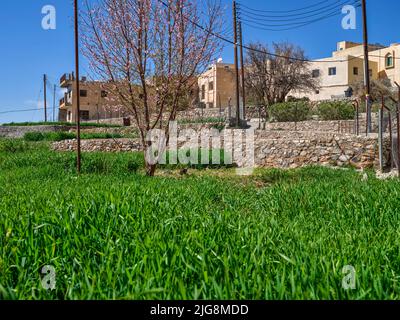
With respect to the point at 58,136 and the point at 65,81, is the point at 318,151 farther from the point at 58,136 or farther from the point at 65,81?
the point at 65,81

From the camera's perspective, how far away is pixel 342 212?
487 cm

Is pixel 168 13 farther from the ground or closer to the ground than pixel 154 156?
farther from the ground

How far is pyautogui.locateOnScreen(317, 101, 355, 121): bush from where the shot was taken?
24127 millimetres

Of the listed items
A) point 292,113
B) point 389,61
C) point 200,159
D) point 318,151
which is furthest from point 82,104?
point 318,151

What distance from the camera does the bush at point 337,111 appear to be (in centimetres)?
2413

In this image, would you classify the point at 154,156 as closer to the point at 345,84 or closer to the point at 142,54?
the point at 142,54

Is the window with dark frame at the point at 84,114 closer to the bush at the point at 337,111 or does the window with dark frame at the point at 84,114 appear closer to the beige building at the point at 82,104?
the beige building at the point at 82,104

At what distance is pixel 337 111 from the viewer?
2452 cm

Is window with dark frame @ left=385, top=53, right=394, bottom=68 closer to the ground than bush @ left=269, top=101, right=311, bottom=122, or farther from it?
farther from it

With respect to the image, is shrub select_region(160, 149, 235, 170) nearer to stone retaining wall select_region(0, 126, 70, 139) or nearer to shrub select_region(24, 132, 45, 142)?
shrub select_region(24, 132, 45, 142)

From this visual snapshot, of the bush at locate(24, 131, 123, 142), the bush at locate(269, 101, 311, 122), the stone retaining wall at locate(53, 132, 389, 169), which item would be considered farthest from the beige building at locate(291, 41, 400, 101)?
the stone retaining wall at locate(53, 132, 389, 169)

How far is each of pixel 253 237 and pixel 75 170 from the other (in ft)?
32.7

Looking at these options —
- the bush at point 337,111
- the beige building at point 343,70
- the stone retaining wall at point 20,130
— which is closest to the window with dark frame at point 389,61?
the beige building at point 343,70

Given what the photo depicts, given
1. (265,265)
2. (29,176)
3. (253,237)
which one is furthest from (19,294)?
(29,176)
